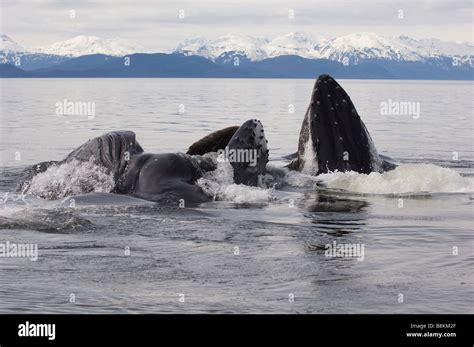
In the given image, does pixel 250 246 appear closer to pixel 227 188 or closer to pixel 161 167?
pixel 161 167

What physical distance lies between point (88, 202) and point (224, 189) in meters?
1.97

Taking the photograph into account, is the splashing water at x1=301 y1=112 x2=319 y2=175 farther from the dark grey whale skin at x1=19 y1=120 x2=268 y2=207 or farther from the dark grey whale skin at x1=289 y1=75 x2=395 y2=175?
the dark grey whale skin at x1=19 y1=120 x2=268 y2=207

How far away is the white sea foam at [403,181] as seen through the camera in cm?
1432

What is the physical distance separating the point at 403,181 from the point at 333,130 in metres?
1.59

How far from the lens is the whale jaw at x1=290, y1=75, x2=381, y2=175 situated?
14.3 meters

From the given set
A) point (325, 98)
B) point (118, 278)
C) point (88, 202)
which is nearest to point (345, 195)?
point (325, 98)

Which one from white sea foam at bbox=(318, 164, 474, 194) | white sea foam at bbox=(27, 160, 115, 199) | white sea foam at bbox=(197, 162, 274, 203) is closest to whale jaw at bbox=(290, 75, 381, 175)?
white sea foam at bbox=(318, 164, 474, 194)

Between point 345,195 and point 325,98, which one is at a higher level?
point 325,98

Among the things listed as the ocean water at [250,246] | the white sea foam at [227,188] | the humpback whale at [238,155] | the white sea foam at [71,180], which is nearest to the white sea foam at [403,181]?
the ocean water at [250,246]

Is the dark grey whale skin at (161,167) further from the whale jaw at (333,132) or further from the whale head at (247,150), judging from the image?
the whale jaw at (333,132)

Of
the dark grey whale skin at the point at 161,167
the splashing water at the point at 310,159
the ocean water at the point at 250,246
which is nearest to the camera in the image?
the ocean water at the point at 250,246

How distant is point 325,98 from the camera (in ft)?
47.3

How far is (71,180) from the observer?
44.4 feet
